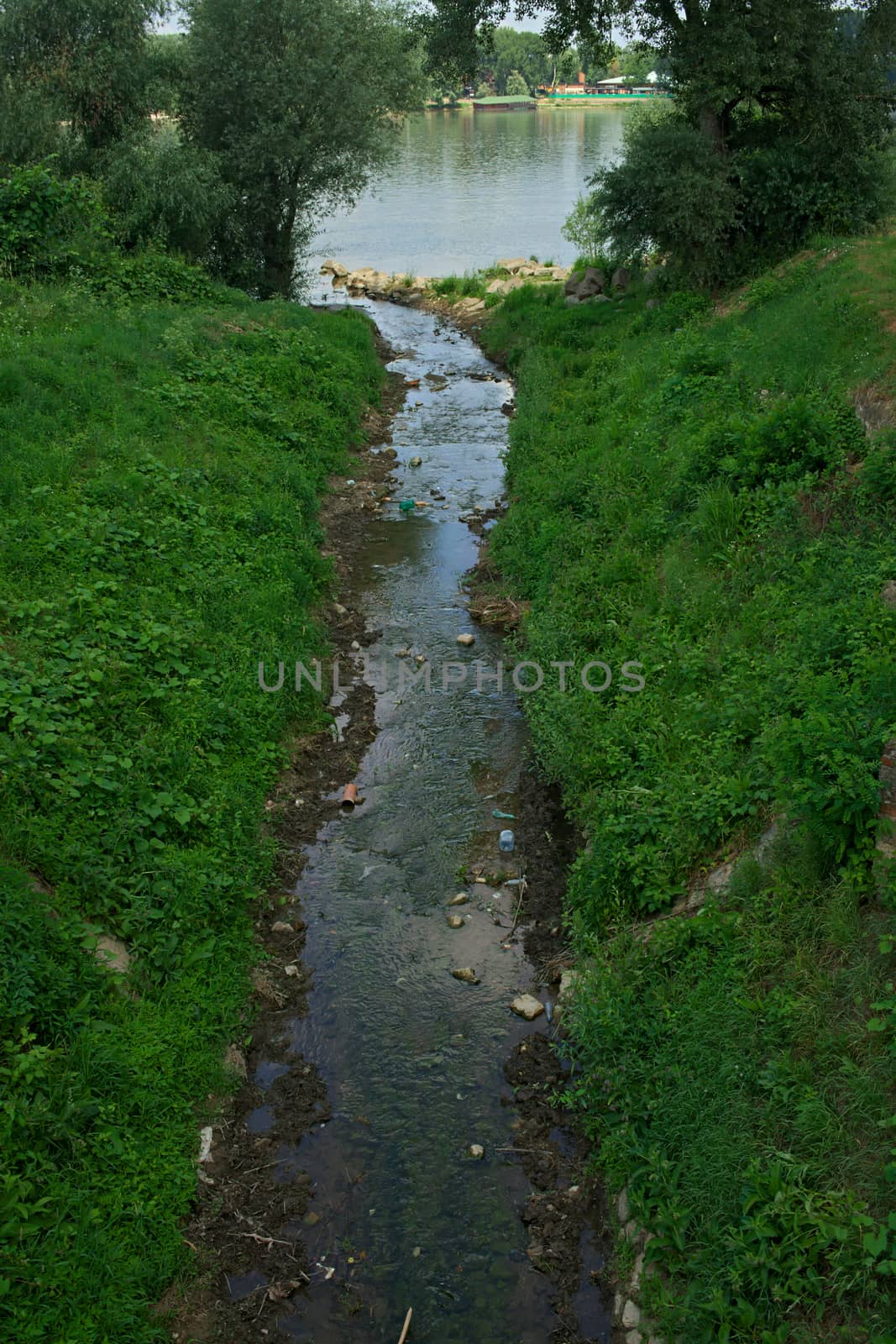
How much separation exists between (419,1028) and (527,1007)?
0.77 m

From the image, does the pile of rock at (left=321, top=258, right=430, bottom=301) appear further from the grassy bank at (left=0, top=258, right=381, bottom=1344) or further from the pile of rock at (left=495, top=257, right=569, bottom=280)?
the grassy bank at (left=0, top=258, right=381, bottom=1344)

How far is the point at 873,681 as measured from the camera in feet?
20.0

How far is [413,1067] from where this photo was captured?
649cm

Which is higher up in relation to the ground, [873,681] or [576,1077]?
[873,681]

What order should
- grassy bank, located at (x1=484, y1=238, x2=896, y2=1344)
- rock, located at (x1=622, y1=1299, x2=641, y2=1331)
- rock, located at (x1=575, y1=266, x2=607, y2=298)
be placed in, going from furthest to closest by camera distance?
rock, located at (x1=575, y1=266, x2=607, y2=298), rock, located at (x1=622, y1=1299, x2=641, y2=1331), grassy bank, located at (x1=484, y1=238, x2=896, y2=1344)


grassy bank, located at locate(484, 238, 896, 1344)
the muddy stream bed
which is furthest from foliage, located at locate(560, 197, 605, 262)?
the muddy stream bed

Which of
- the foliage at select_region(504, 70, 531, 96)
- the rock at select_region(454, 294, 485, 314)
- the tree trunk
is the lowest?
the rock at select_region(454, 294, 485, 314)

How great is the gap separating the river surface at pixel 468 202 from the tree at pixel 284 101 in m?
2.80

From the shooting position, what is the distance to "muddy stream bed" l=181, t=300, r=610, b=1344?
522 centimetres

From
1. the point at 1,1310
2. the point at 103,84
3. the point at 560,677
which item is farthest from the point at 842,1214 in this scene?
the point at 103,84

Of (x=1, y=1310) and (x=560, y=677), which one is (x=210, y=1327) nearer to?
(x=1, y=1310)

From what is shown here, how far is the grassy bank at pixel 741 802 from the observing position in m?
4.77

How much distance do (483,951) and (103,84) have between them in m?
21.3

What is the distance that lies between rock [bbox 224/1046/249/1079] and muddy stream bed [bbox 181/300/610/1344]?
91 mm
